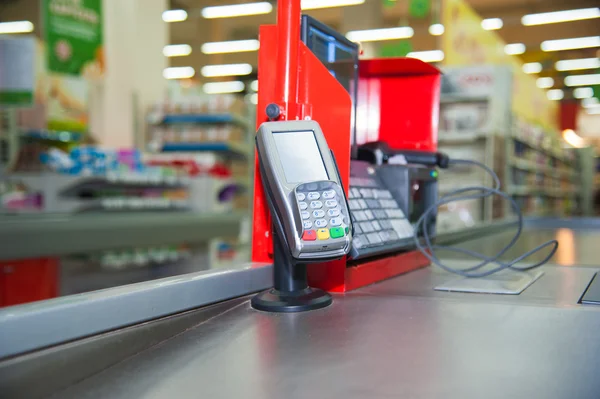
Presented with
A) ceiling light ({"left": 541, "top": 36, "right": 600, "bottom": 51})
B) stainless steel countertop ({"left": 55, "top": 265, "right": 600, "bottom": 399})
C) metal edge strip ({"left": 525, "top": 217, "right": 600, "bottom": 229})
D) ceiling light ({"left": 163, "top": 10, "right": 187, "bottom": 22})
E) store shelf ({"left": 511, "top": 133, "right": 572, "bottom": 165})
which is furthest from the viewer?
ceiling light ({"left": 541, "top": 36, "right": 600, "bottom": 51})

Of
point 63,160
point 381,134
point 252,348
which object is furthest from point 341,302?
point 63,160

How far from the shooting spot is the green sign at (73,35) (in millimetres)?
4836

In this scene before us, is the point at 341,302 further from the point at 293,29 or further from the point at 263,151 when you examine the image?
the point at 293,29

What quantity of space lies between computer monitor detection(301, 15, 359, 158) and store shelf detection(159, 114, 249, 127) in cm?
458

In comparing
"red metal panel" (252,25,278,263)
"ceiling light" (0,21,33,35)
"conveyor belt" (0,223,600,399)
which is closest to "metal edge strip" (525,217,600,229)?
"conveyor belt" (0,223,600,399)

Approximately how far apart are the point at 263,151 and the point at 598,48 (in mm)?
13659

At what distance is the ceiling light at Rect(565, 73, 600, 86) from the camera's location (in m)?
14.6

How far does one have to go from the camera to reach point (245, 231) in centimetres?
418

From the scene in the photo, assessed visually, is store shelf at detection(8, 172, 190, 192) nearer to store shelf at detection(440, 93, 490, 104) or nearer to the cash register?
the cash register

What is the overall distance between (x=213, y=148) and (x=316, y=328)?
508 centimetres

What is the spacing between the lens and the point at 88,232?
95.4 inches

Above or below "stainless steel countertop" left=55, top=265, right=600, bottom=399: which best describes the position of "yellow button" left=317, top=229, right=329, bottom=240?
above

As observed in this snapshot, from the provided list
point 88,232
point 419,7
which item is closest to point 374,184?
point 88,232

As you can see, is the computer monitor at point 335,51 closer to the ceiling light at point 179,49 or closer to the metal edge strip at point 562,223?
the metal edge strip at point 562,223
